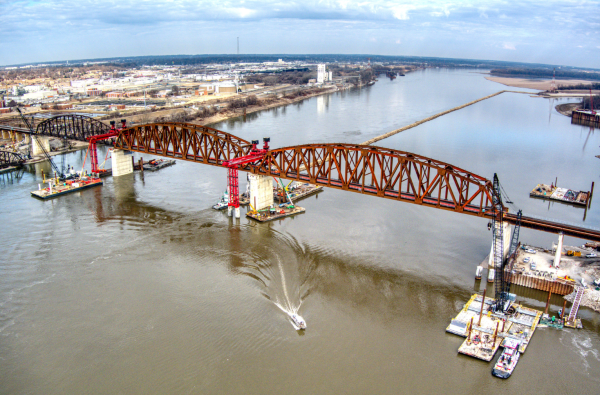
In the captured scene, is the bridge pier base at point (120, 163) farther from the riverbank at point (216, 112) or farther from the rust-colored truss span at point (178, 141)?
the riverbank at point (216, 112)

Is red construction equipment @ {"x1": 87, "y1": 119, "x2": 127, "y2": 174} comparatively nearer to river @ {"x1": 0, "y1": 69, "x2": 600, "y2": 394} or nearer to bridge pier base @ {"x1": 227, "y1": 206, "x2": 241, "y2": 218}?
river @ {"x1": 0, "y1": 69, "x2": 600, "y2": 394}

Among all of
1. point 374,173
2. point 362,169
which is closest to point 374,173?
point 374,173

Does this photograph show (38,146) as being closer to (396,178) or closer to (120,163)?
(120,163)

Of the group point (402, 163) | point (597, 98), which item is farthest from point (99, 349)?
point (597, 98)

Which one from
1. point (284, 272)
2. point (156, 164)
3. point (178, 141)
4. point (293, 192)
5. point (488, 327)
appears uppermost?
point (178, 141)

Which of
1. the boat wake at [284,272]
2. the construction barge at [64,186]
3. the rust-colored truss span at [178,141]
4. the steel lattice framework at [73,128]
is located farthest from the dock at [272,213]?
the steel lattice framework at [73,128]

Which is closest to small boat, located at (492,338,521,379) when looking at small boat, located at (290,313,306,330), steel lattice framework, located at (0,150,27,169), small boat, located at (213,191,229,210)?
small boat, located at (290,313,306,330)

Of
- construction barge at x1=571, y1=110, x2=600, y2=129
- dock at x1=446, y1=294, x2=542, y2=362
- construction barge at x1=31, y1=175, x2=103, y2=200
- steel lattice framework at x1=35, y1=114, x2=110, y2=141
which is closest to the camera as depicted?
dock at x1=446, y1=294, x2=542, y2=362
